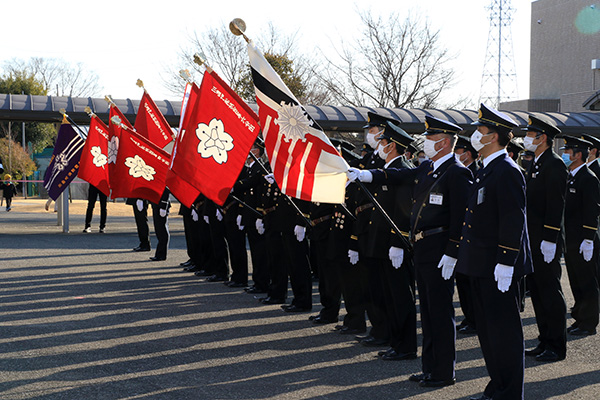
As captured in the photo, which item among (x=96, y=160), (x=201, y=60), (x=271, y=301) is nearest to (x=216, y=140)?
(x=201, y=60)

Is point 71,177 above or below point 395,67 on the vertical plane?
below

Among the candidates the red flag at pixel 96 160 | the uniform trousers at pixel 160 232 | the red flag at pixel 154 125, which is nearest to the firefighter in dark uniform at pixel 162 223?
the uniform trousers at pixel 160 232

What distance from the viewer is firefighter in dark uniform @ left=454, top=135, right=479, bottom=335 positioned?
7559mm

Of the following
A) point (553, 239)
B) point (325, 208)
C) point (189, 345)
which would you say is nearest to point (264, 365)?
point (189, 345)

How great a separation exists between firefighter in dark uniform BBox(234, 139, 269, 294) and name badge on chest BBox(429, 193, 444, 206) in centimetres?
429

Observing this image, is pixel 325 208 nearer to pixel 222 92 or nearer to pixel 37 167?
pixel 222 92

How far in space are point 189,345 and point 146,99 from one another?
5.77m

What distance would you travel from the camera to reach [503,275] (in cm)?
475

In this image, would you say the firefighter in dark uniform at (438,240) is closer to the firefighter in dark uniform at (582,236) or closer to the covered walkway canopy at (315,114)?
the firefighter in dark uniform at (582,236)

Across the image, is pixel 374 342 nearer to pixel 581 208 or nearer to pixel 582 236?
pixel 582 236

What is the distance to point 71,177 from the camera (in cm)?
1509

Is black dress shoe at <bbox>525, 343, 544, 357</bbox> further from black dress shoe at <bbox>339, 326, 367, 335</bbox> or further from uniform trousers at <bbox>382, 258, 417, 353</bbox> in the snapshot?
black dress shoe at <bbox>339, 326, 367, 335</bbox>

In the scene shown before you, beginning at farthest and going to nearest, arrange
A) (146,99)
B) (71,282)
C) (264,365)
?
(146,99)
(71,282)
(264,365)

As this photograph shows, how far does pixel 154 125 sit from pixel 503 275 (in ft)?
26.1
